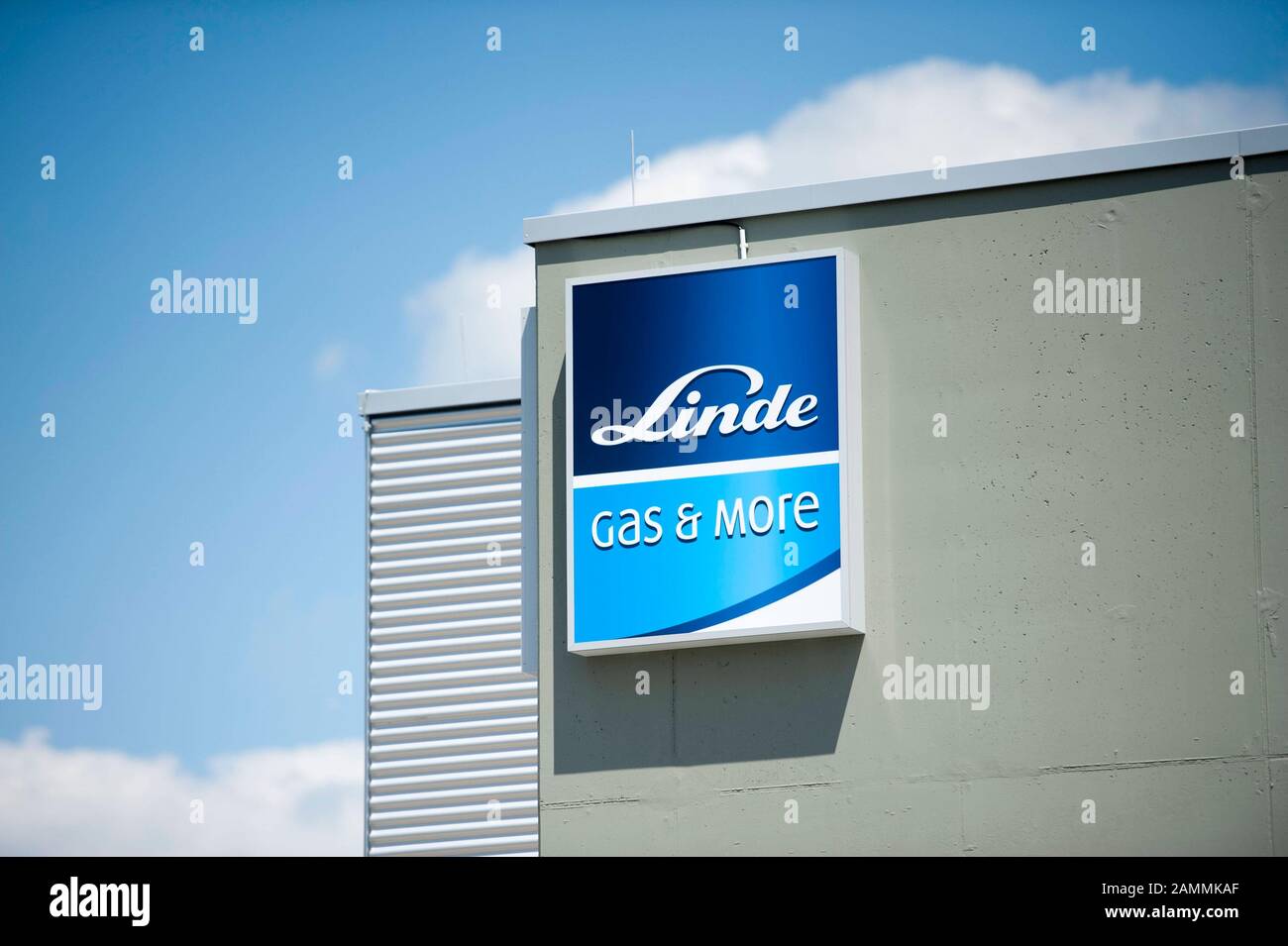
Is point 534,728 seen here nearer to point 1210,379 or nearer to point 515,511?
point 515,511

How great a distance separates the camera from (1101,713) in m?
14.7

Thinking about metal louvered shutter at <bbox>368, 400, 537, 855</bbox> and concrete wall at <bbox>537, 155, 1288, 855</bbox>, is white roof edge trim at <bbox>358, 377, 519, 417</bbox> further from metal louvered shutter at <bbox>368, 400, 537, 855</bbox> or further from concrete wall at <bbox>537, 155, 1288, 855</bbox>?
concrete wall at <bbox>537, 155, 1288, 855</bbox>

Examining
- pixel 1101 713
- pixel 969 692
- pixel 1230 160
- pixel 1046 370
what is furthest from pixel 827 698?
pixel 1230 160

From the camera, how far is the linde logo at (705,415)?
15.7 meters

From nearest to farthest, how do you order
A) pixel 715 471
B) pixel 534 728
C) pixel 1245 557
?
pixel 1245 557 < pixel 715 471 < pixel 534 728

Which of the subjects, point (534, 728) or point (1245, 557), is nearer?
point (1245, 557)

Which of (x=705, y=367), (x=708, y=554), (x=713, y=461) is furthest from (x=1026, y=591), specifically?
(x=705, y=367)

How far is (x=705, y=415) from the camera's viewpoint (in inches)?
623

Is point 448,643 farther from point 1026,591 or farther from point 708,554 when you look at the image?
point 1026,591

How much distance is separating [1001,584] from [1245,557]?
68.7 inches
